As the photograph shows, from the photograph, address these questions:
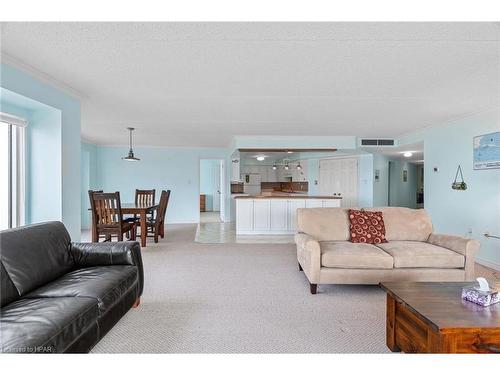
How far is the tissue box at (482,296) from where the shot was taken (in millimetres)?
1804

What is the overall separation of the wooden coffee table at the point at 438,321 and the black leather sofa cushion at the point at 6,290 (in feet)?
8.17

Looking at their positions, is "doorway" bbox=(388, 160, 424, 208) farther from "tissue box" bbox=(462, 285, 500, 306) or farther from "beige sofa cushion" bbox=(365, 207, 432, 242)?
"tissue box" bbox=(462, 285, 500, 306)

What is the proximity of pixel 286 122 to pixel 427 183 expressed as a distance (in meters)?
2.94

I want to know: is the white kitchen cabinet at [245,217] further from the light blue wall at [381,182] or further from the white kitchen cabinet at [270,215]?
the light blue wall at [381,182]

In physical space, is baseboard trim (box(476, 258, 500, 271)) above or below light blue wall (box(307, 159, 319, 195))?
below

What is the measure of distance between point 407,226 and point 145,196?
525 centimetres

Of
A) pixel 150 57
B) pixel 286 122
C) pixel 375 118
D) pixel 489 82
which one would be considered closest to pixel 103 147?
pixel 286 122

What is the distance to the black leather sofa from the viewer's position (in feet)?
4.80

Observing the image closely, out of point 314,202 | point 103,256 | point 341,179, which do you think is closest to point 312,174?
point 341,179

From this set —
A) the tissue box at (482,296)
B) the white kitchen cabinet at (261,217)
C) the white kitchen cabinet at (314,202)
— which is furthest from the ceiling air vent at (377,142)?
the tissue box at (482,296)

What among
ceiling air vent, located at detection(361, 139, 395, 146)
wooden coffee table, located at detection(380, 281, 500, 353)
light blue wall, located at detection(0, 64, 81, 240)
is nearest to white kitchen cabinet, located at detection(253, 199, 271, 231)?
ceiling air vent, located at detection(361, 139, 395, 146)

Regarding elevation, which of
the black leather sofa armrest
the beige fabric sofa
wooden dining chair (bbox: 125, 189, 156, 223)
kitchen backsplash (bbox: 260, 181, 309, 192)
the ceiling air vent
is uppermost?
the ceiling air vent

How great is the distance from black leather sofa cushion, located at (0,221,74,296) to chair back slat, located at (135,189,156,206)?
3.86m

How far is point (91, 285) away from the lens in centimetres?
202
